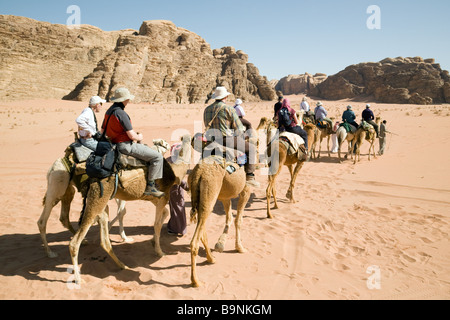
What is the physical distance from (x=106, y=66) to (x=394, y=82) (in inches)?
3049

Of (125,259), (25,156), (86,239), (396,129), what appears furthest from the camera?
(396,129)

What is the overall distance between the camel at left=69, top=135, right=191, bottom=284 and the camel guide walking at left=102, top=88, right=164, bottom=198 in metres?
0.18

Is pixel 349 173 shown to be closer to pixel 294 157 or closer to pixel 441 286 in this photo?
pixel 294 157

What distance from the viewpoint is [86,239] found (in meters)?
5.98

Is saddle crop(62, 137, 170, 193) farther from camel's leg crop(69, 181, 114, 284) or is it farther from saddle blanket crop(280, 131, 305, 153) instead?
saddle blanket crop(280, 131, 305, 153)

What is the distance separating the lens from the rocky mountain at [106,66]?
58.9 m

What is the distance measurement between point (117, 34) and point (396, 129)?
8695 centimetres

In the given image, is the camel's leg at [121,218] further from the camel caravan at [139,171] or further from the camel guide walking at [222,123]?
the camel guide walking at [222,123]

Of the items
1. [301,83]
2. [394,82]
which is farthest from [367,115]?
[301,83]

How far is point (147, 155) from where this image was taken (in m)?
4.68

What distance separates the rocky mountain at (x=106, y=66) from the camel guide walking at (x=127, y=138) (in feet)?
189

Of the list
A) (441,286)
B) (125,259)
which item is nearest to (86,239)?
(125,259)

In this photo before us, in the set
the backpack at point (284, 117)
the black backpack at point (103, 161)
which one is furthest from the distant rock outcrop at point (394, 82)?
the black backpack at point (103, 161)

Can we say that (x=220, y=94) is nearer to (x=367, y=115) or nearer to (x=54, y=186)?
(x=54, y=186)
